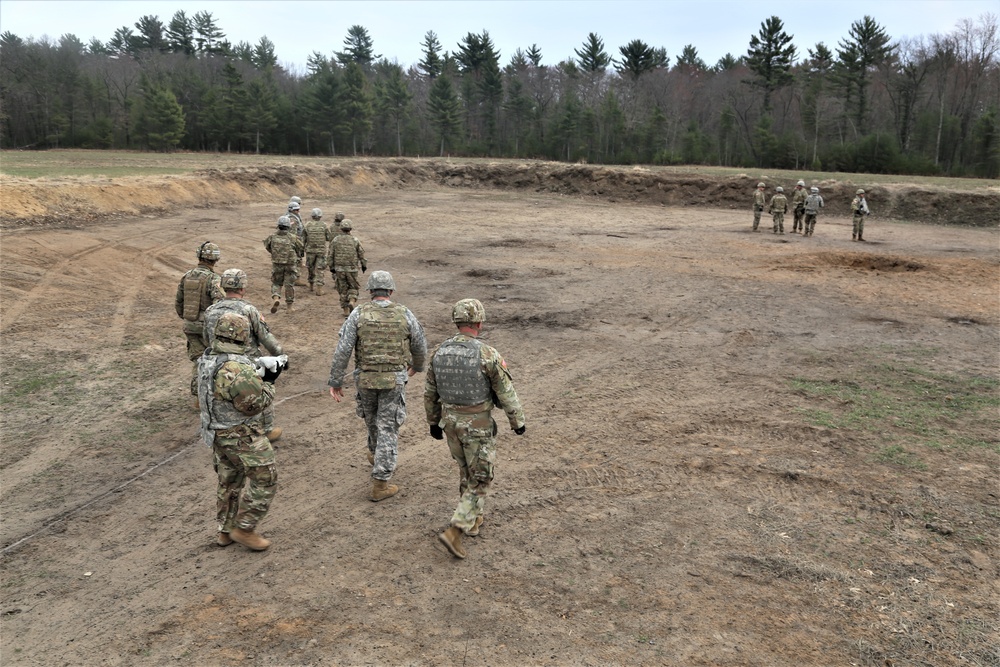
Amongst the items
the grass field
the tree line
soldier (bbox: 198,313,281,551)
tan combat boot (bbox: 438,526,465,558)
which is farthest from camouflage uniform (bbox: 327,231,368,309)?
the tree line

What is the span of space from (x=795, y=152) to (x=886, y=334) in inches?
1599

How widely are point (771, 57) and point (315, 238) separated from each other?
5689 centimetres

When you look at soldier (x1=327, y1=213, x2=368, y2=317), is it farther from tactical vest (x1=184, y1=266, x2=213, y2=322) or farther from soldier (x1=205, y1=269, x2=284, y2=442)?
soldier (x1=205, y1=269, x2=284, y2=442)

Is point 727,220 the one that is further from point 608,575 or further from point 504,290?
point 608,575

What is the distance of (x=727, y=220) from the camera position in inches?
1135

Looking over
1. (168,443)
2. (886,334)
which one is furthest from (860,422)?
(168,443)

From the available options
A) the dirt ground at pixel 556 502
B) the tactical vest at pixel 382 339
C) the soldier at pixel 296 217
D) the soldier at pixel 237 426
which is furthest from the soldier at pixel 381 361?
the soldier at pixel 296 217

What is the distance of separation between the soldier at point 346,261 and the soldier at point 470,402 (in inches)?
318

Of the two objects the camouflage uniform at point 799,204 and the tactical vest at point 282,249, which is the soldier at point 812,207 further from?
the tactical vest at point 282,249

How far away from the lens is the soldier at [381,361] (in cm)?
652

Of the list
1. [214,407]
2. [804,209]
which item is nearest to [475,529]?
[214,407]

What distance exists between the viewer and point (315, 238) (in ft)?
50.1

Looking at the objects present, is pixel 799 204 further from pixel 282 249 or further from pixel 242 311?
pixel 242 311

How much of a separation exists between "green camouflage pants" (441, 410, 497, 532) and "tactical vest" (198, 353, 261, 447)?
66.9 inches
